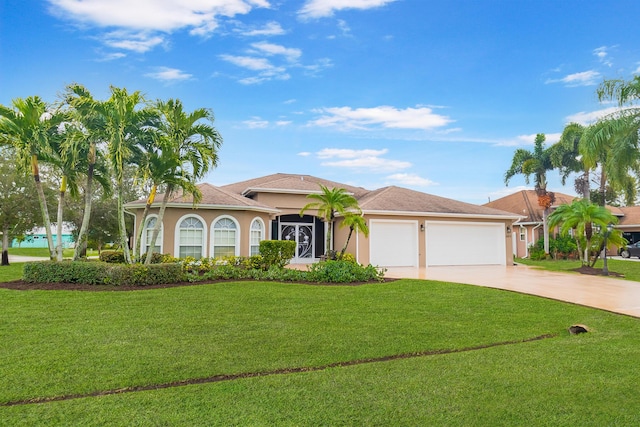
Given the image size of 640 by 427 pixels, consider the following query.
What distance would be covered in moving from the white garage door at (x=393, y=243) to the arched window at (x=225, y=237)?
6593 mm

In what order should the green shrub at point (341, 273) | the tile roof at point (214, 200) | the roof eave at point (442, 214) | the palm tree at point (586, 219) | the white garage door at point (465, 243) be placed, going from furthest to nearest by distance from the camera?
the white garage door at point (465, 243) < the roof eave at point (442, 214) < the palm tree at point (586, 219) < the tile roof at point (214, 200) < the green shrub at point (341, 273)

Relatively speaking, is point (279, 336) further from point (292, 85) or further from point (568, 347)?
point (292, 85)

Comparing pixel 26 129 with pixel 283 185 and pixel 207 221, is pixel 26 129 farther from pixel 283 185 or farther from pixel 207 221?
pixel 283 185

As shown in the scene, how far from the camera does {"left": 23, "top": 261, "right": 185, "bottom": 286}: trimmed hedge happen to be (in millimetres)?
11547

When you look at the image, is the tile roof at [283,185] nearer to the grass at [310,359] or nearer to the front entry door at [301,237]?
the front entry door at [301,237]

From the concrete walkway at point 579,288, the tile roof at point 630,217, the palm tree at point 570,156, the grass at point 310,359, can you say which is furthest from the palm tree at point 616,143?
the tile roof at point 630,217

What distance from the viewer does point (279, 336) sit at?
706cm

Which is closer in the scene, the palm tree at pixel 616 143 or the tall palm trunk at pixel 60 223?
the tall palm trunk at pixel 60 223

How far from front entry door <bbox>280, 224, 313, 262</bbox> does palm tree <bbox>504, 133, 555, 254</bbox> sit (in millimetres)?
16864

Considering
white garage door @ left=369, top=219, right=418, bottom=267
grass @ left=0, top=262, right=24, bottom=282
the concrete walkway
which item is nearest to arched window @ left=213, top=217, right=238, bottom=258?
white garage door @ left=369, top=219, right=418, bottom=267

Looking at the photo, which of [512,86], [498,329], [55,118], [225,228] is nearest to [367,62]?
[512,86]

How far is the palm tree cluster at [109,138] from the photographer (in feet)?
41.3

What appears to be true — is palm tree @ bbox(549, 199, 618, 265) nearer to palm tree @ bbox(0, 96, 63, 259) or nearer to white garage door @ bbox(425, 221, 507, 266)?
white garage door @ bbox(425, 221, 507, 266)

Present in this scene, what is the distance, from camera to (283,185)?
2255cm
